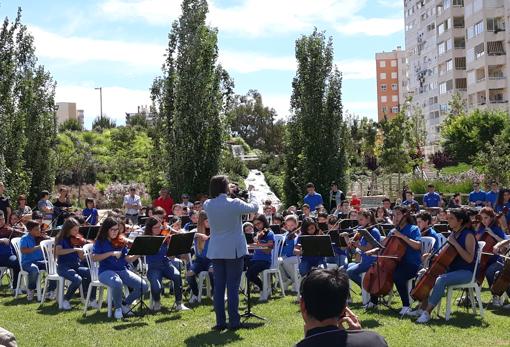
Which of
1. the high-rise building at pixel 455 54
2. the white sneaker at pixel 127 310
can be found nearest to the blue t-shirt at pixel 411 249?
the white sneaker at pixel 127 310

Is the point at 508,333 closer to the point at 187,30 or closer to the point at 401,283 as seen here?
the point at 401,283

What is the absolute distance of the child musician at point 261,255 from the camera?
11.1 metres

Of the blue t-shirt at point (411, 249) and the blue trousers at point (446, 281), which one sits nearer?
the blue trousers at point (446, 281)

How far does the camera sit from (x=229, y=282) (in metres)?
8.59

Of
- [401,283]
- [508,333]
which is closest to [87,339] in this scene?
[401,283]

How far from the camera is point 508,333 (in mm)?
8102

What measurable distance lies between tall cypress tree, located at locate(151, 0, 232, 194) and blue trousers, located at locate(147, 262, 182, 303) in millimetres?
13800

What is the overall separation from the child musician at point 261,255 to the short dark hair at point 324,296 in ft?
25.6

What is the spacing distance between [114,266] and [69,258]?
126 centimetres

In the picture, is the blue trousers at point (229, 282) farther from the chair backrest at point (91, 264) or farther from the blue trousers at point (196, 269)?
the chair backrest at point (91, 264)

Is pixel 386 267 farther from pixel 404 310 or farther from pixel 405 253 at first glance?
pixel 404 310

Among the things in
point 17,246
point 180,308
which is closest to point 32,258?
point 17,246

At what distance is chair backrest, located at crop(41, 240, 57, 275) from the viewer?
1136 cm

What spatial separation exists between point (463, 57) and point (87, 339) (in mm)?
72205
